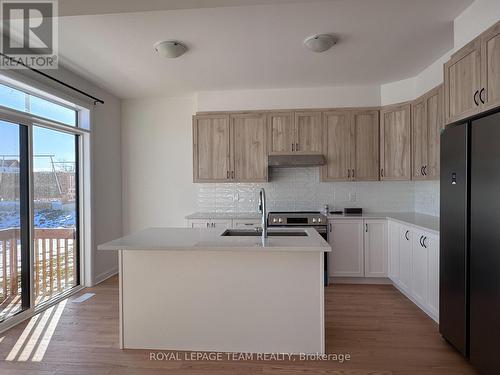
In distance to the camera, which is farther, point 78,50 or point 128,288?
point 78,50

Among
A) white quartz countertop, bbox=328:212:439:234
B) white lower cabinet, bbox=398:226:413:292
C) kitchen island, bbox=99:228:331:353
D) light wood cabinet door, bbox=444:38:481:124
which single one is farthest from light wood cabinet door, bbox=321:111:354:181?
kitchen island, bbox=99:228:331:353

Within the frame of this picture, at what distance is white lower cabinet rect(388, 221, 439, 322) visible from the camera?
2.80m

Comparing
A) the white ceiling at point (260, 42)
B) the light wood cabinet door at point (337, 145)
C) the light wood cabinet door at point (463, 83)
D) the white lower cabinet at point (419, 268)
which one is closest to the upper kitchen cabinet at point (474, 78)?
the light wood cabinet door at point (463, 83)

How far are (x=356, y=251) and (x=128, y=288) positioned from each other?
282cm

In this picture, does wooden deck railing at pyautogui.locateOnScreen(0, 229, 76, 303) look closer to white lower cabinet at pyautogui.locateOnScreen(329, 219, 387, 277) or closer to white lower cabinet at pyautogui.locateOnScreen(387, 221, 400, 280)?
white lower cabinet at pyautogui.locateOnScreen(329, 219, 387, 277)

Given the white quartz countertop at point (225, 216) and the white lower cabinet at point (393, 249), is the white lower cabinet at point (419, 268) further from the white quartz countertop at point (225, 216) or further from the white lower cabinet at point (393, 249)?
the white quartz countertop at point (225, 216)

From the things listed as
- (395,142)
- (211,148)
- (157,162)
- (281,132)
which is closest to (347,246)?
(395,142)

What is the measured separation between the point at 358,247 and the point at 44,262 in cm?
386

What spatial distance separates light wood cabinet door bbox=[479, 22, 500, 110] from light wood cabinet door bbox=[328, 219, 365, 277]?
223cm

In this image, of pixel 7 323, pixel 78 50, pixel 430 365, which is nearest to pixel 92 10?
pixel 78 50

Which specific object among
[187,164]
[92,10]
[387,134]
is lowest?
[187,164]

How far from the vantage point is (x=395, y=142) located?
12.9 feet

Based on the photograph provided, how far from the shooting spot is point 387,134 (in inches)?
158

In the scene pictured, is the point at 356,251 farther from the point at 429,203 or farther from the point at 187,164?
the point at 187,164
